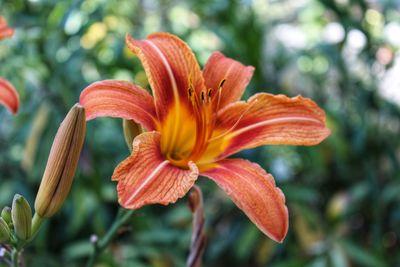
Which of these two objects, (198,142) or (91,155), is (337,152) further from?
(198,142)

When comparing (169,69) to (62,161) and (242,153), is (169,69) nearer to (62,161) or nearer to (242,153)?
(62,161)

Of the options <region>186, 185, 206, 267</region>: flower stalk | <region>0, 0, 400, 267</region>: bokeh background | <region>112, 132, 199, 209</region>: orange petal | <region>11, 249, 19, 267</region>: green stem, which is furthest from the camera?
<region>0, 0, 400, 267</region>: bokeh background

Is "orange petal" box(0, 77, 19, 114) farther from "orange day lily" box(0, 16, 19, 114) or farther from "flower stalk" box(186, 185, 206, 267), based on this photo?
"flower stalk" box(186, 185, 206, 267)

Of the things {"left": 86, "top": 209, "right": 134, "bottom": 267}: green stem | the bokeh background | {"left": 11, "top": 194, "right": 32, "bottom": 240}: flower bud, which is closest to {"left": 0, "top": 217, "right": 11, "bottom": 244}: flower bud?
{"left": 11, "top": 194, "right": 32, "bottom": 240}: flower bud

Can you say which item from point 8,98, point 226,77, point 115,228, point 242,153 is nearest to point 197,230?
point 115,228

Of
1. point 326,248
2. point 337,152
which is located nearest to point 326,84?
point 337,152

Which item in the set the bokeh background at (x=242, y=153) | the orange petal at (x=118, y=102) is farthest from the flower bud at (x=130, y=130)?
the bokeh background at (x=242, y=153)

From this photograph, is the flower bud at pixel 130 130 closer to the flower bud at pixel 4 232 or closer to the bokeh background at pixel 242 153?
the flower bud at pixel 4 232
